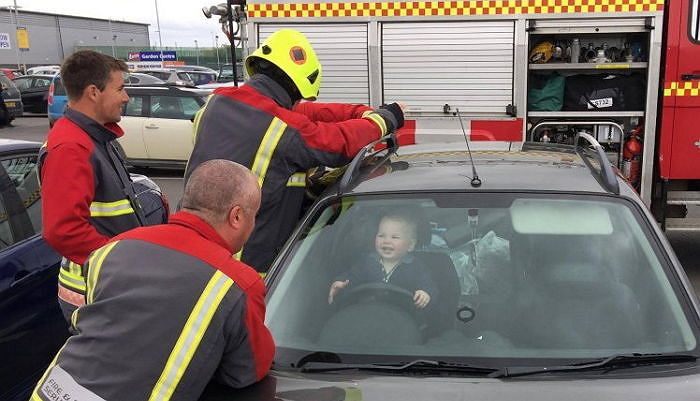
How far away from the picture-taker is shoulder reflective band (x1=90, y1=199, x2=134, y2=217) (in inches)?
104

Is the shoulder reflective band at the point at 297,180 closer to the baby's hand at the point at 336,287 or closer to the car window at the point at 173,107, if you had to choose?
the baby's hand at the point at 336,287

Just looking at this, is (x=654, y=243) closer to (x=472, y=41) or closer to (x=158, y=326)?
(x=158, y=326)

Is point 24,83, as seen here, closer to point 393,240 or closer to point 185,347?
point 393,240

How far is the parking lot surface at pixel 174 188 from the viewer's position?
5.73 meters

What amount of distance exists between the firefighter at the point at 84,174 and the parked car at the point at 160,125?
26.0ft

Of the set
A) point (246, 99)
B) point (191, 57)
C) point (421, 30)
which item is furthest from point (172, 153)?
point (191, 57)

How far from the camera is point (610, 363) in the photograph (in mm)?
1864

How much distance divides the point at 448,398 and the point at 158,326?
0.75 meters

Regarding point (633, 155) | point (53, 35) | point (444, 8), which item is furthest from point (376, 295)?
point (53, 35)

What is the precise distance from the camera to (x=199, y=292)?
1.52 meters

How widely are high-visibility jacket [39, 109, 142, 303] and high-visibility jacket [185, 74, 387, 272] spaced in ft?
1.05

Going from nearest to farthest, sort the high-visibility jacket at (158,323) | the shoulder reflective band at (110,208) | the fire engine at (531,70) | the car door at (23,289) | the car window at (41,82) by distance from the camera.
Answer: the high-visibility jacket at (158,323) < the shoulder reflective band at (110,208) < the car door at (23,289) < the fire engine at (531,70) < the car window at (41,82)

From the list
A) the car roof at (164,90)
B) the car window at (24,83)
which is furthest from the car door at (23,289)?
the car window at (24,83)

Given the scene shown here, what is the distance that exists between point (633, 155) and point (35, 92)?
21711 millimetres
